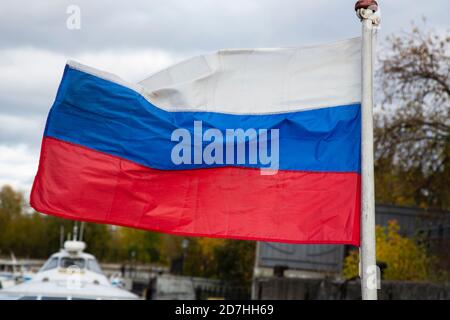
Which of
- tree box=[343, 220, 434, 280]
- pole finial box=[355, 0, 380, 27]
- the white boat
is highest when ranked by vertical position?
pole finial box=[355, 0, 380, 27]

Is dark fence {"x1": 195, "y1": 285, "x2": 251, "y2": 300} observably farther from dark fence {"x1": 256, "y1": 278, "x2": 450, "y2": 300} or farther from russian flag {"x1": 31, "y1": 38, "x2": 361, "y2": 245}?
russian flag {"x1": 31, "y1": 38, "x2": 361, "y2": 245}

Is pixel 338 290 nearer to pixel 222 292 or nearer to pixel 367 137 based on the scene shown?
pixel 367 137

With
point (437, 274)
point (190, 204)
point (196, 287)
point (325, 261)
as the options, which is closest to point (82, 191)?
point (190, 204)

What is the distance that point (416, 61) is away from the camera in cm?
2577

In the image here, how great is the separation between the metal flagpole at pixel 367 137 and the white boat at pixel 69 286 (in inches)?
302

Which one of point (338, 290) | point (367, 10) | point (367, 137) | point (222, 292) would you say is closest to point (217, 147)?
point (367, 137)

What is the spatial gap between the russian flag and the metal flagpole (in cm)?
47

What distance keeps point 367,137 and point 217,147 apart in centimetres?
138

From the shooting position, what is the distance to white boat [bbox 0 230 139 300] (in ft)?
49.7

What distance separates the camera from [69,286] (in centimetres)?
1795

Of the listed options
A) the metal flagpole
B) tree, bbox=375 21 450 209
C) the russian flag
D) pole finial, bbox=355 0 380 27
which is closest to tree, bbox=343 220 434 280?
tree, bbox=375 21 450 209
